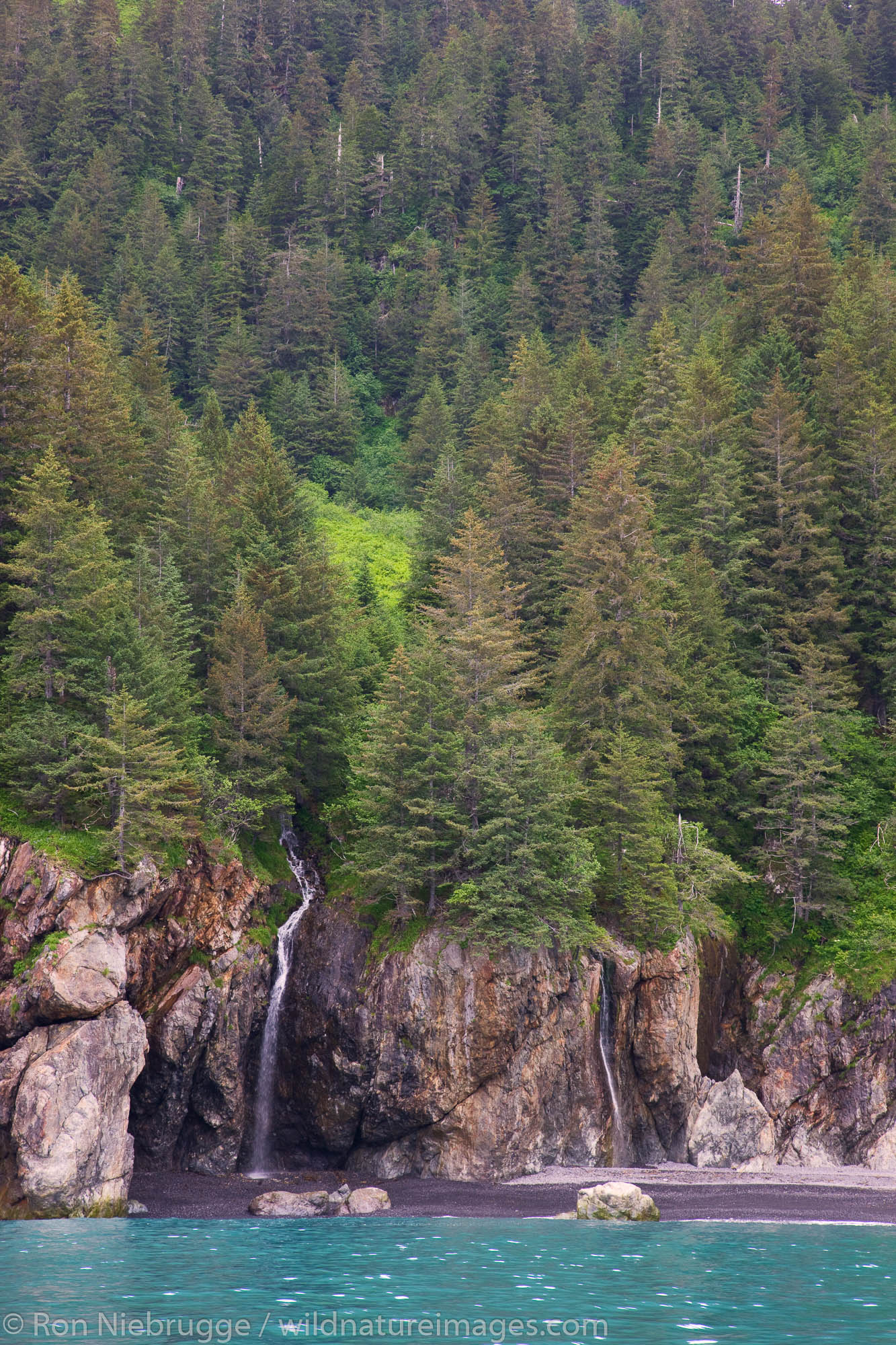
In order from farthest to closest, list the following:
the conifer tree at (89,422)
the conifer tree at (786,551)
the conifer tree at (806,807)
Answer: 1. the conifer tree at (786,551)
2. the conifer tree at (89,422)
3. the conifer tree at (806,807)

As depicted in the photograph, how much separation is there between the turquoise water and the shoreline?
67.9 inches

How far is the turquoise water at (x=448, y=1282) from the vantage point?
19.4 m

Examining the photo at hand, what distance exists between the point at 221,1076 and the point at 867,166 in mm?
89774

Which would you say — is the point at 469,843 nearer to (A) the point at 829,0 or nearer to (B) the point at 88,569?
(B) the point at 88,569

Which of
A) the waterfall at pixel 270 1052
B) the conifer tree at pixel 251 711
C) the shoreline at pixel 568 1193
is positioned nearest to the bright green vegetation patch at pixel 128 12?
the conifer tree at pixel 251 711

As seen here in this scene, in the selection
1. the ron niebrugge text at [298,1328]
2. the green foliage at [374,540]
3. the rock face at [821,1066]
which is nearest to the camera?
the ron niebrugge text at [298,1328]

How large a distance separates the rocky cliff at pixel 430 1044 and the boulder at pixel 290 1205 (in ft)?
17.1

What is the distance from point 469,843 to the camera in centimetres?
4172

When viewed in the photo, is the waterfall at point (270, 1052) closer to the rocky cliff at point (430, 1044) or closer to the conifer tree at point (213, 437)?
the rocky cliff at point (430, 1044)

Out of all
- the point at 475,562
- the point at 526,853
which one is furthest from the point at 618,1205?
the point at 475,562

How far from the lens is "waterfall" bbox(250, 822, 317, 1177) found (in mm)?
40094

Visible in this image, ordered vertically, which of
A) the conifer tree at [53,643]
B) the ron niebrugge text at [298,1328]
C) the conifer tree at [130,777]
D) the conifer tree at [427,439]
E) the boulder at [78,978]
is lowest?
the ron niebrugge text at [298,1328]

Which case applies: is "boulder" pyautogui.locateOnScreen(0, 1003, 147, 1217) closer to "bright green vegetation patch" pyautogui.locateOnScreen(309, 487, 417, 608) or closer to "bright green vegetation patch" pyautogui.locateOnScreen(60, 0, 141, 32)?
"bright green vegetation patch" pyautogui.locateOnScreen(309, 487, 417, 608)

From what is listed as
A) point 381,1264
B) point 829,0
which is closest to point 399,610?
point 381,1264
